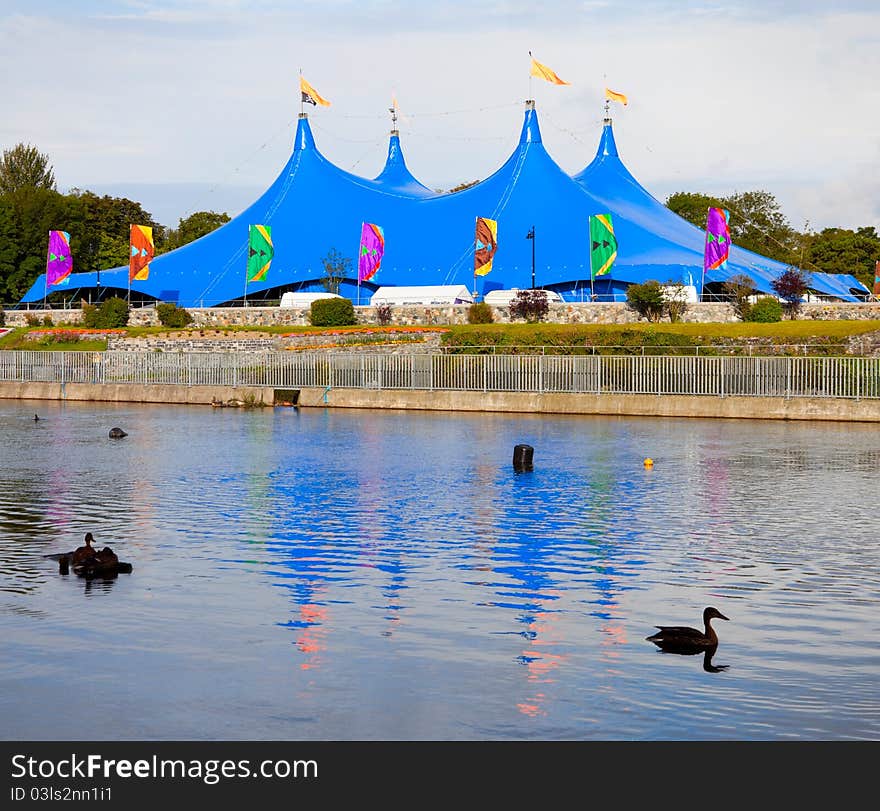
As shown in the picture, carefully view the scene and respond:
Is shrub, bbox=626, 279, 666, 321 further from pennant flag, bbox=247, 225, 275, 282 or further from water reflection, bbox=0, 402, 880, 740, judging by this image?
water reflection, bbox=0, 402, 880, 740

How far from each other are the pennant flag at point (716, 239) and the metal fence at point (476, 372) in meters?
30.7

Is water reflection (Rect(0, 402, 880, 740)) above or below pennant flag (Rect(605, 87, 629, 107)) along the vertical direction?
below

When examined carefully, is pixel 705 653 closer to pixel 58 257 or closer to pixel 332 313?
pixel 332 313

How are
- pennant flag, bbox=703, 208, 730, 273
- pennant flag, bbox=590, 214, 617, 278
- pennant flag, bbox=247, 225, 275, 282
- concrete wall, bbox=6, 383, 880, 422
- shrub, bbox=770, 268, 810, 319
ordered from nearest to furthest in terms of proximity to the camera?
1. concrete wall, bbox=6, 383, 880, 422
2. shrub, bbox=770, 268, 810, 319
3. pennant flag, bbox=703, 208, 730, 273
4. pennant flag, bbox=590, 214, 617, 278
5. pennant flag, bbox=247, 225, 275, 282

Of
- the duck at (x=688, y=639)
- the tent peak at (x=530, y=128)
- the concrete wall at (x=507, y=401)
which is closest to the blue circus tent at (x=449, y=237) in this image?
the tent peak at (x=530, y=128)

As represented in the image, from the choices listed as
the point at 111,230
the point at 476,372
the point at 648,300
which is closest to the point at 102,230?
the point at 111,230

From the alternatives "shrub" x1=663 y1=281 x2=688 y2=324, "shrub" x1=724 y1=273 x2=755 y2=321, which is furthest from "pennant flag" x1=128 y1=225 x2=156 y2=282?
"shrub" x1=724 y1=273 x2=755 y2=321

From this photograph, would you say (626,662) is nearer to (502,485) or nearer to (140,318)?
(502,485)

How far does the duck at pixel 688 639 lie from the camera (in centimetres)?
1120

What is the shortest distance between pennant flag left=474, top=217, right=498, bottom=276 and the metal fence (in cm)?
2512

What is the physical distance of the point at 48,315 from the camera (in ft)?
273

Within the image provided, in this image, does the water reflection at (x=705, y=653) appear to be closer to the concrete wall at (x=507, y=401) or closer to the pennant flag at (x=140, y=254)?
the concrete wall at (x=507, y=401)

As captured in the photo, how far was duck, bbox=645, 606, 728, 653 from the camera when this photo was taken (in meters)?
11.2

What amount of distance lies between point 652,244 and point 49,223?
45.8m
